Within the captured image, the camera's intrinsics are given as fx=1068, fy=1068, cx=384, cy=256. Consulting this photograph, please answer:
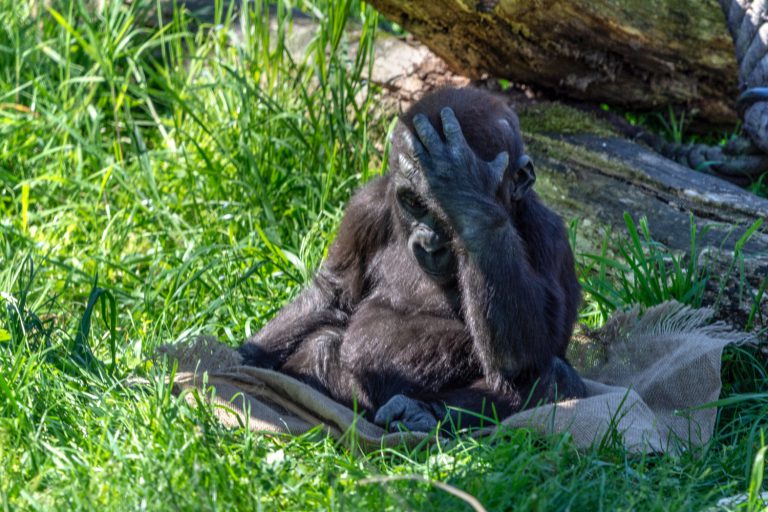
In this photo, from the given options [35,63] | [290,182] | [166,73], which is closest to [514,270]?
[290,182]

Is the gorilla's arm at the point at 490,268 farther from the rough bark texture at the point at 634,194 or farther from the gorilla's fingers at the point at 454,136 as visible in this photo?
the rough bark texture at the point at 634,194

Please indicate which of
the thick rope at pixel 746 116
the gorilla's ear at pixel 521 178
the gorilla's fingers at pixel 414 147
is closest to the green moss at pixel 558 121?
the thick rope at pixel 746 116

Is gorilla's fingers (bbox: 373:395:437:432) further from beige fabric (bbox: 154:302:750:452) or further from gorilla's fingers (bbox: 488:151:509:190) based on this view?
gorilla's fingers (bbox: 488:151:509:190)

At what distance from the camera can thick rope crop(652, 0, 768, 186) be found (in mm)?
4844

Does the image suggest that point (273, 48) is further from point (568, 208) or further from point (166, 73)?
point (568, 208)

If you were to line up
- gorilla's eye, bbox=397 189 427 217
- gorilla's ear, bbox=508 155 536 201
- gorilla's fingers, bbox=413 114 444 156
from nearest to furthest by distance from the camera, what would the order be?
gorilla's fingers, bbox=413 114 444 156
gorilla's eye, bbox=397 189 427 217
gorilla's ear, bbox=508 155 536 201

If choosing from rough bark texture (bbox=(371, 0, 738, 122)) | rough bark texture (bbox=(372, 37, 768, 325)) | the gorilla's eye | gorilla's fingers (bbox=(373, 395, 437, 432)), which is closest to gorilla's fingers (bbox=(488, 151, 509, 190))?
the gorilla's eye

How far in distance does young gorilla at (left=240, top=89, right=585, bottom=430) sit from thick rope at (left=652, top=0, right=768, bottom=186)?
63.9 inches

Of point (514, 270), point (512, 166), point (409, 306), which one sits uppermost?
point (512, 166)

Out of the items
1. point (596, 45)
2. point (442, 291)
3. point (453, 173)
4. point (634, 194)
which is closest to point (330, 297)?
point (442, 291)

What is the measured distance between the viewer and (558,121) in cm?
528

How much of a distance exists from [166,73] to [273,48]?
70 centimetres

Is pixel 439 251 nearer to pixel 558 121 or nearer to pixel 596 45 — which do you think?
pixel 558 121

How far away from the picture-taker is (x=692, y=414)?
3.65 meters
